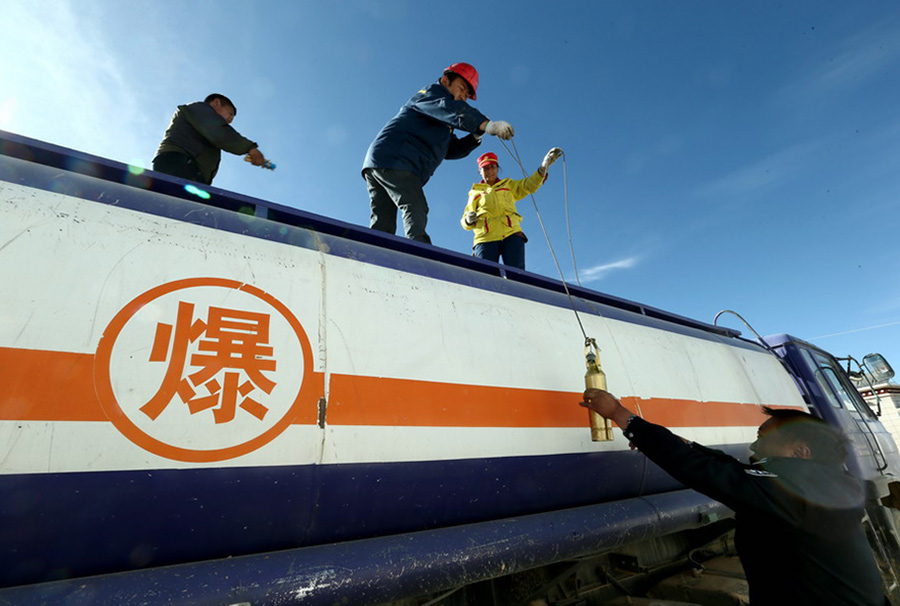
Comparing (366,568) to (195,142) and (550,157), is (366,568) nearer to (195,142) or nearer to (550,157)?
(195,142)

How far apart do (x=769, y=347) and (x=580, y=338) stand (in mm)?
2959

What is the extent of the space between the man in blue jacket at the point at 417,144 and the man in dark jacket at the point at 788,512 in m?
1.59

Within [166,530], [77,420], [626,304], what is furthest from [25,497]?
[626,304]

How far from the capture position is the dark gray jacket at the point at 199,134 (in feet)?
9.01

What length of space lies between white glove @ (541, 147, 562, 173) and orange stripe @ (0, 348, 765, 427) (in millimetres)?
2098

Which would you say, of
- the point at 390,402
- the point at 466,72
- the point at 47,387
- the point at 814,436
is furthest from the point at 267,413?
the point at 466,72

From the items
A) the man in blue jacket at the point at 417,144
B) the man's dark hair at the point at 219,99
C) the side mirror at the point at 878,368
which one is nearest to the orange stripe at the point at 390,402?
the man in blue jacket at the point at 417,144

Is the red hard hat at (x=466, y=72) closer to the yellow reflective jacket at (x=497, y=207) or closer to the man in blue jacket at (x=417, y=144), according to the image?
the man in blue jacket at (x=417, y=144)

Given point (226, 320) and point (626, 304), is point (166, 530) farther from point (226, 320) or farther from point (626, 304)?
point (626, 304)

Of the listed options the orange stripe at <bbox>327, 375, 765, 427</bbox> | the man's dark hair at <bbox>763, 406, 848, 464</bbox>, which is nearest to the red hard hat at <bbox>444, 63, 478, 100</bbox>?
the orange stripe at <bbox>327, 375, 765, 427</bbox>

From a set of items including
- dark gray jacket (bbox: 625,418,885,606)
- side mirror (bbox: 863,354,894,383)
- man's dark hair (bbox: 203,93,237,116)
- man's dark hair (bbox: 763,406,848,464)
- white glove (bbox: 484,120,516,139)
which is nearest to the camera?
dark gray jacket (bbox: 625,418,885,606)

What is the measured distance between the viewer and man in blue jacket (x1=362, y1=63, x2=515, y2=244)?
8.82 feet

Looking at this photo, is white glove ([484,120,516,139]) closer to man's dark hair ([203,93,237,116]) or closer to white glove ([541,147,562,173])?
white glove ([541,147,562,173])

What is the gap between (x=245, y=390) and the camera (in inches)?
49.4
